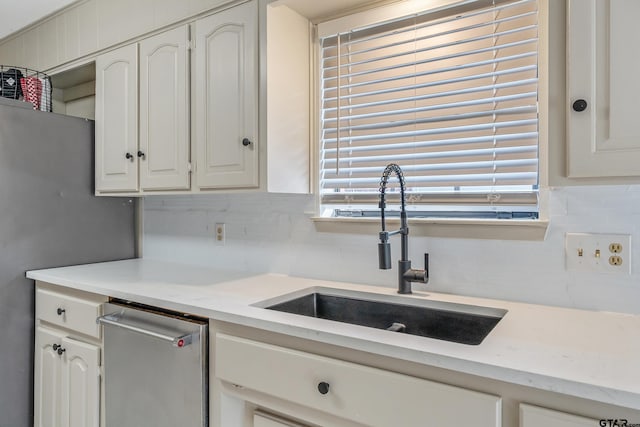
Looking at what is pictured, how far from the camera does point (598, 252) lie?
4.02 ft

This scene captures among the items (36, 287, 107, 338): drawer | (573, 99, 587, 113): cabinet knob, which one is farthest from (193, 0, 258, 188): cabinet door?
(573, 99, 587, 113): cabinet knob

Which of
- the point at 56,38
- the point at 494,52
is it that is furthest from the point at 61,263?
the point at 494,52

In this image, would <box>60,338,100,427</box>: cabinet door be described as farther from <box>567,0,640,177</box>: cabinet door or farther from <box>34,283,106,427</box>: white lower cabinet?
<box>567,0,640,177</box>: cabinet door

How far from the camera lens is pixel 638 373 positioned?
78 cm

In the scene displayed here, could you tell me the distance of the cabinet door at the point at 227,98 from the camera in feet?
5.17

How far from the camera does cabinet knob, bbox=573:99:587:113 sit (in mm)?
986

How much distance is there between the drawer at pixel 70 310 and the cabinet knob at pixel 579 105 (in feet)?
5.63

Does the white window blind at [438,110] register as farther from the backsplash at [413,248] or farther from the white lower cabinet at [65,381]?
the white lower cabinet at [65,381]

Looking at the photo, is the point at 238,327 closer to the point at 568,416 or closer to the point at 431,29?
the point at 568,416

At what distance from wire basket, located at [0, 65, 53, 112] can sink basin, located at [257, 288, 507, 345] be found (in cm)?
171

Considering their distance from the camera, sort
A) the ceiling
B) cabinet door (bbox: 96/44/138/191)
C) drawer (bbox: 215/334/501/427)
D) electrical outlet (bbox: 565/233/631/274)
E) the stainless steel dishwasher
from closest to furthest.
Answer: drawer (bbox: 215/334/501/427) → electrical outlet (bbox: 565/233/631/274) → the stainless steel dishwasher → cabinet door (bbox: 96/44/138/191) → the ceiling

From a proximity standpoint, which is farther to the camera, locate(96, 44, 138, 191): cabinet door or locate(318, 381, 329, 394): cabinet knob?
locate(96, 44, 138, 191): cabinet door

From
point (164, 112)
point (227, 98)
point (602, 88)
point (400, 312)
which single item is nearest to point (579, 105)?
point (602, 88)

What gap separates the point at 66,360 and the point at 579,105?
2.09m
